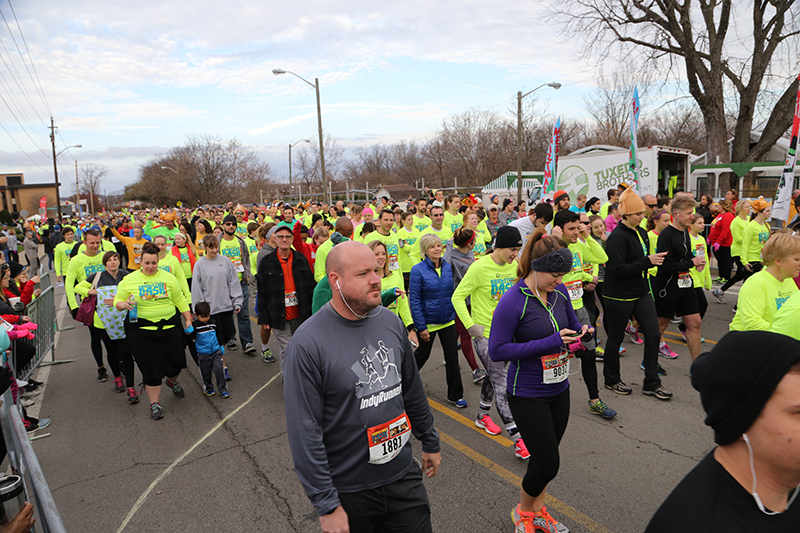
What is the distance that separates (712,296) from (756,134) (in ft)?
77.3

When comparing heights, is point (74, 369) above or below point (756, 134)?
below

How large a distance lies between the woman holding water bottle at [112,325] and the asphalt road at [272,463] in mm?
323

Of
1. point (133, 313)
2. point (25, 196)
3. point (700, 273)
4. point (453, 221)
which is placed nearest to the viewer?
point (133, 313)

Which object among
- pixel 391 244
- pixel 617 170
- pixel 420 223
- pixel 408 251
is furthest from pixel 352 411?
pixel 617 170

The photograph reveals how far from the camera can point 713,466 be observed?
4.70 ft

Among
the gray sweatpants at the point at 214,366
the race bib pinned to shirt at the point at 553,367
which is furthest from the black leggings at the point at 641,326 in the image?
the gray sweatpants at the point at 214,366

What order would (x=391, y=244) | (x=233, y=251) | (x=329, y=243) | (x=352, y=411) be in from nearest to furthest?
(x=352, y=411) → (x=329, y=243) → (x=391, y=244) → (x=233, y=251)

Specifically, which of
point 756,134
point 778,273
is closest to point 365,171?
point 756,134

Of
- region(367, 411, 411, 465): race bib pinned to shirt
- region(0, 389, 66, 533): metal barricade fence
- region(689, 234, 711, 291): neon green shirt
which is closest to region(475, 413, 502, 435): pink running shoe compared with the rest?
region(367, 411, 411, 465): race bib pinned to shirt

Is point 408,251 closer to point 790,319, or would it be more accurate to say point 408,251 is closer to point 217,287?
point 217,287

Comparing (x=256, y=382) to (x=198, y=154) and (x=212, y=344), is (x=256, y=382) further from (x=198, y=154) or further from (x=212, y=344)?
(x=198, y=154)

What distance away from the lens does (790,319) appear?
331 centimetres

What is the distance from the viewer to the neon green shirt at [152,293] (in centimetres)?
576

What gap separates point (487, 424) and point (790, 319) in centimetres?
275
